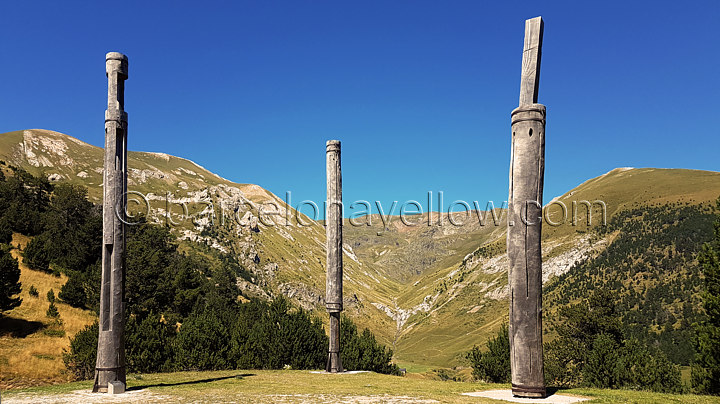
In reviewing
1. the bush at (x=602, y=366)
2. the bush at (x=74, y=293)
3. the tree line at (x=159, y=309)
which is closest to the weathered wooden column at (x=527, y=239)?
the tree line at (x=159, y=309)

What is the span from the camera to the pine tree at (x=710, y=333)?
28.8 meters

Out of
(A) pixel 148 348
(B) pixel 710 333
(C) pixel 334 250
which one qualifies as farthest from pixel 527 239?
(A) pixel 148 348

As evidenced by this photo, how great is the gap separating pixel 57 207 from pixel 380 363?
63201mm

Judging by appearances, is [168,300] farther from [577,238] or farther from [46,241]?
[577,238]

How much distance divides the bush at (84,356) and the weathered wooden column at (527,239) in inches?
793

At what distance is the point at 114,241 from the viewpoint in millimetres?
15766

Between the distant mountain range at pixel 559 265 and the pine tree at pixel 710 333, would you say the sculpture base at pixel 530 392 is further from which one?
the distant mountain range at pixel 559 265

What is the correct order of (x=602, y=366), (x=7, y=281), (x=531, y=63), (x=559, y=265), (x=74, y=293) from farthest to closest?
(x=559, y=265) → (x=74, y=293) → (x=7, y=281) → (x=602, y=366) → (x=531, y=63)

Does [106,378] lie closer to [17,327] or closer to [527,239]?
[527,239]

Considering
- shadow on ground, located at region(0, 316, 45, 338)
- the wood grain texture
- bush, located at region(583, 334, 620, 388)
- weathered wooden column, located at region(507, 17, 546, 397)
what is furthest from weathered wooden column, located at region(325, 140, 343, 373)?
shadow on ground, located at region(0, 316, 45, 338)

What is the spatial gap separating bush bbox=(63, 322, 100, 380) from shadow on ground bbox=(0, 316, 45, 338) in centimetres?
1373

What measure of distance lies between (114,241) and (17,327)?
28.9 meters

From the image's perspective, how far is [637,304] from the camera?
3565 inches

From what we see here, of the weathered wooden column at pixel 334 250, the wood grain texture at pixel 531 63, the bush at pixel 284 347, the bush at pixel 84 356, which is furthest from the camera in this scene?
the bush at pixel 284 347
